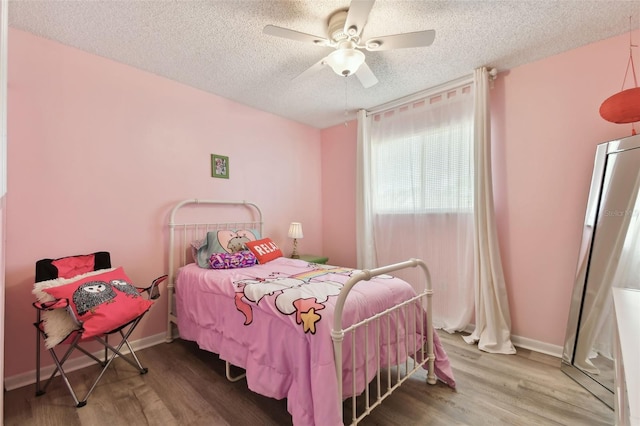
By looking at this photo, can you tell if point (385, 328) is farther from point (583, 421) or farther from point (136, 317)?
point (136, 317)

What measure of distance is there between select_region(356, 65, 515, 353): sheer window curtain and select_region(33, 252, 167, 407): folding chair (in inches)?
96.7

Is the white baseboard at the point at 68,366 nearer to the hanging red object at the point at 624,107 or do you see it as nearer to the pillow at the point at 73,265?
the pillow at the point at 73,265

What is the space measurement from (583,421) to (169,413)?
7.73 ft

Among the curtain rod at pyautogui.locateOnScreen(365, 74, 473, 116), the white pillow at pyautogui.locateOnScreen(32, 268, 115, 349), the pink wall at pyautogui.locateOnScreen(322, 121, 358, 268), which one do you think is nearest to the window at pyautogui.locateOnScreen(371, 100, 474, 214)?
the curtain rod at pyautogui.locateOnScreen(365, 74, 473, 116)

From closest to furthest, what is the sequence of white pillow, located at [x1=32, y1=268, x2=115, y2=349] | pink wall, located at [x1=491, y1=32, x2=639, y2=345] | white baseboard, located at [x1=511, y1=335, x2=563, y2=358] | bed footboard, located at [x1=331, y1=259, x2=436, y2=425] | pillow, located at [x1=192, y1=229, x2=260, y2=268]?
bed footboard, located at [x1=331, y1=259, x2=436, y2=425], white pillow, located at [x1=32, y1=268, x2=115, y2=349], pink wall, located at [x1=491, y1=32, x2=639, y2=345], white baseboard, located at [x1=511, y1=335, x2=563, y2=358], pillow, located at [x1=192, y1=229, x2=260, y2=268]

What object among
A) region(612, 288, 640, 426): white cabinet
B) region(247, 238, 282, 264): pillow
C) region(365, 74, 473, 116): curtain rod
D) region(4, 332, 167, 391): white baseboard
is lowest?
region(4, 332, 167, 391): white baseboard

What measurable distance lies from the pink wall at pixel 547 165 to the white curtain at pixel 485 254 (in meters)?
0.16

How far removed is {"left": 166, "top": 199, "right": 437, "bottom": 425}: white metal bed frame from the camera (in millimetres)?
1318

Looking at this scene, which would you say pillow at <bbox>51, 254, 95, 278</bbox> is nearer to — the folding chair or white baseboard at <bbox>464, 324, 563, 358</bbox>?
the folding chair

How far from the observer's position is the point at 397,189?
322cm

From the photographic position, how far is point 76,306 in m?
1.68

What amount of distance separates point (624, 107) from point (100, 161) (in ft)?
12.1

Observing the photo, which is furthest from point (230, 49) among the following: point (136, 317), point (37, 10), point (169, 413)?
point (169, 413)

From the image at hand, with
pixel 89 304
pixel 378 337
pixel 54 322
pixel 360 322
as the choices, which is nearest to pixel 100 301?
pixel 89 304
